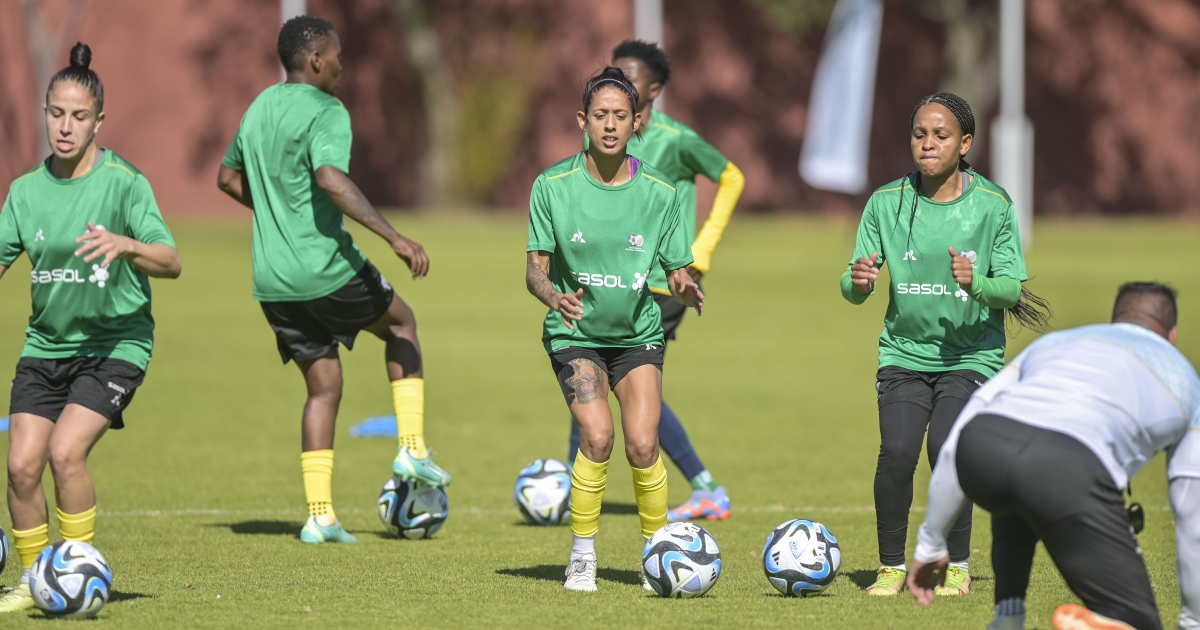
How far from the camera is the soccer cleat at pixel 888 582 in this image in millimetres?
5965

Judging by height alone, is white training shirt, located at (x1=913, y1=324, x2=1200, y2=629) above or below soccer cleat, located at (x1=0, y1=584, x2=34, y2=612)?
above

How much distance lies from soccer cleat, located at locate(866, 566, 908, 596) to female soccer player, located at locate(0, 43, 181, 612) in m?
3.19

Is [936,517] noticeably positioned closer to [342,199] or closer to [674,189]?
[674,189]

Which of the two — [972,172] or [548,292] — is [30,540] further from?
[972,172]

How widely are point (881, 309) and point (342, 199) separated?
45.4 ft

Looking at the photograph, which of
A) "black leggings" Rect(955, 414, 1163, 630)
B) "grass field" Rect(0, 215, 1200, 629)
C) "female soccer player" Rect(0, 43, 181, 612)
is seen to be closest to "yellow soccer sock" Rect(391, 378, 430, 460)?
"grass field" Rect(0, 215, 1200, 629)

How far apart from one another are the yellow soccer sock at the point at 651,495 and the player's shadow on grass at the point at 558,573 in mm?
223

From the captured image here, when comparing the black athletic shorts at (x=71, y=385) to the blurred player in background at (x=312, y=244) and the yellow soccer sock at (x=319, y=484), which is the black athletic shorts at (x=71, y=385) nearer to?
the blurred player in background at (x=312, y=244)

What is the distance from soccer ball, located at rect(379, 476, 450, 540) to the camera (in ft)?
24.1

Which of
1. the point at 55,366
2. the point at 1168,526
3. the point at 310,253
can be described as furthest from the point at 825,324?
the point at 55,366

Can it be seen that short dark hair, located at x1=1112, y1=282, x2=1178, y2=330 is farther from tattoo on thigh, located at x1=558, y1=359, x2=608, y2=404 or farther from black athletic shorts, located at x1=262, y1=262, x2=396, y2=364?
black athletic shorts, located at x1=262, y1=262, x2=396, y2=364

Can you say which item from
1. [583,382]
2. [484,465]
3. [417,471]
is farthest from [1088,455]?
[484,465]

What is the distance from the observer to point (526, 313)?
19.5 m

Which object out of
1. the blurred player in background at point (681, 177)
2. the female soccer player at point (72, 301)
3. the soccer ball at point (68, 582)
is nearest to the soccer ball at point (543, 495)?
the blurred player in background at point (681, 177)
